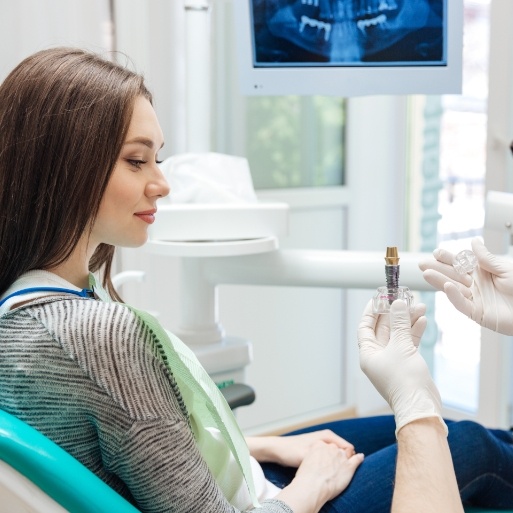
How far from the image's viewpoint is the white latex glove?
4.29 ft

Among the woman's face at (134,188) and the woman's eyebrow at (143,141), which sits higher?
the woman's eyebrow at (143,141)

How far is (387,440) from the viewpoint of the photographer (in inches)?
62.1

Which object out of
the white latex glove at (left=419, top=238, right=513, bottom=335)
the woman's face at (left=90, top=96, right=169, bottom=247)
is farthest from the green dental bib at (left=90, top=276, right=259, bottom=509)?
the white latex glove at (left=419, top=238, right=513, bottom=335)

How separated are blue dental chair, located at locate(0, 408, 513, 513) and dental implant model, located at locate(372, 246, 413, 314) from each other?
458 mm

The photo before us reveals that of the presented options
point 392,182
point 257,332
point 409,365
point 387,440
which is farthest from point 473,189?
point 409,365

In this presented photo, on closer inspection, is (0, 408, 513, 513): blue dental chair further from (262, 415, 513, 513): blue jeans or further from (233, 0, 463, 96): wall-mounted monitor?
(233, 0, 463, 96): wall-mounted monitor

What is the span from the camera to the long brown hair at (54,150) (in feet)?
3.45

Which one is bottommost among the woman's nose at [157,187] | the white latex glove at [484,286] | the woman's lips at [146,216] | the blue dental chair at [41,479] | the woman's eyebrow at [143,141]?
the blue dental chair at [41,479]

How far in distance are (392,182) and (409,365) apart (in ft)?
7.23

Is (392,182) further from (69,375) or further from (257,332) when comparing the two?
(69,375)

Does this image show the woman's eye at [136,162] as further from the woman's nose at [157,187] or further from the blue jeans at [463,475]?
the blue jeans at [463,475]

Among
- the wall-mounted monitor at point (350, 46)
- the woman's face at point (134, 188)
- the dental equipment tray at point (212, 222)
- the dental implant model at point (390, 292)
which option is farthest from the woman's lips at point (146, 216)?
the wall-mounted monitor at point (350, 46)

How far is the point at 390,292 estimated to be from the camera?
118 centimetres

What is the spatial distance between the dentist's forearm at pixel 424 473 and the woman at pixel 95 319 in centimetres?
17
